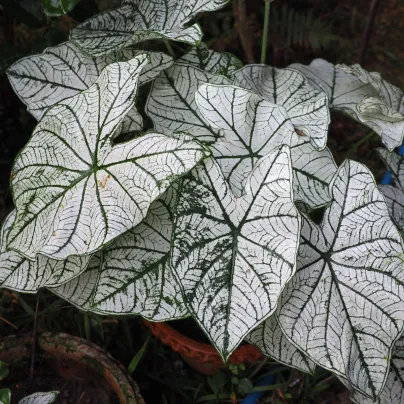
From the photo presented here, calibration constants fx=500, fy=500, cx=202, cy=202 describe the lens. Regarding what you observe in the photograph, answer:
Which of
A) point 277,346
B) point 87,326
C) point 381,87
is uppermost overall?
point 381,87

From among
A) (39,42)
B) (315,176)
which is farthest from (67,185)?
(39,42)

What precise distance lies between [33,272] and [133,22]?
759 millimetres

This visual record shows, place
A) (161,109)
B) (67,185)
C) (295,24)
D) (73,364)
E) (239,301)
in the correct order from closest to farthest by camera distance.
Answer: (239,301)
(67,185)
(161,109)
(73,364)
(295,24)

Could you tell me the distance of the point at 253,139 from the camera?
123 centimetres

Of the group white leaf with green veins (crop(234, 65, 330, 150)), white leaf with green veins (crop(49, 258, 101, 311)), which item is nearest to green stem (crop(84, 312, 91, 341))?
white leaf with green veins (crop(49, 258, 101, 311))

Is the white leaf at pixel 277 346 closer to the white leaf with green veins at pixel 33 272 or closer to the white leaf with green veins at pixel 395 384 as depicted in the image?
the white leaf with green veins at pixel 395 384

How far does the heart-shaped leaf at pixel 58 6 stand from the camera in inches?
50.3

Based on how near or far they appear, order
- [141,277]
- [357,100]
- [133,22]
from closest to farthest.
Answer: [141,277] → [133,22] → [357,100]

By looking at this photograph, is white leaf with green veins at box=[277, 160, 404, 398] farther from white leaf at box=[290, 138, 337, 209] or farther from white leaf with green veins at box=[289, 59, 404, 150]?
white leaf with green veins at box=[289, 59, 404, 150]

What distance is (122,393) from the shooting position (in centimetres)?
135

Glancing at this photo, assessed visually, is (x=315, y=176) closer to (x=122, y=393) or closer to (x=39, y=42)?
(x=122, y=393)

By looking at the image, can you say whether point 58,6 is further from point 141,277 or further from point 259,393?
point 259,393

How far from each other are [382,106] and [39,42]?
111 centimetres

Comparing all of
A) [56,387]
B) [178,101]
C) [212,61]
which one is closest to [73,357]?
[56,387]
